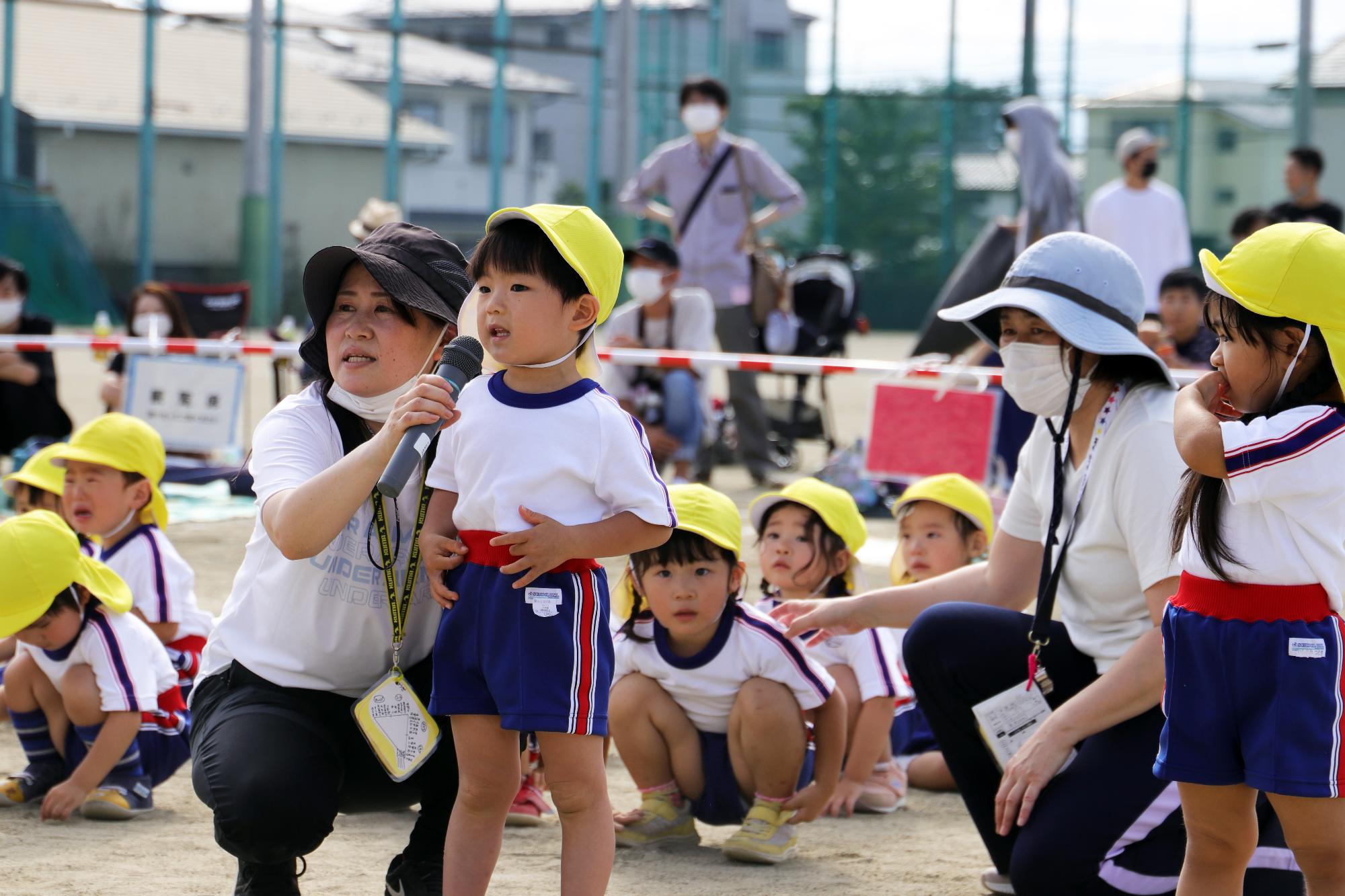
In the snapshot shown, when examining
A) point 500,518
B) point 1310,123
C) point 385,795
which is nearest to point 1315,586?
point 500,518

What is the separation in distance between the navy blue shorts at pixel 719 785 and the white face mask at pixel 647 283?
5.37m

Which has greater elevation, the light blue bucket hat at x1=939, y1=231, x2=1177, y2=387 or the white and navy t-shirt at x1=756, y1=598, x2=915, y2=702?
the light blue bucket hat at x1=939, y1=231, x2=1177, y2=387

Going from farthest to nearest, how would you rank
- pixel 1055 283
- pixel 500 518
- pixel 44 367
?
pixel 44 367
pixel 1055 283
pixel 500 518

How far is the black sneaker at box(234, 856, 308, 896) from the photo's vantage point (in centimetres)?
296

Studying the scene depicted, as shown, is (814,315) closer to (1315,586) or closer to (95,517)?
(95,517)

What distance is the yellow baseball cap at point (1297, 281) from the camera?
2.74 m

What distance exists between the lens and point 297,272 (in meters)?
26.6

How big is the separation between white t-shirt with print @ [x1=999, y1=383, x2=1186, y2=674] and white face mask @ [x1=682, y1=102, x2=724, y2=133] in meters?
6.91

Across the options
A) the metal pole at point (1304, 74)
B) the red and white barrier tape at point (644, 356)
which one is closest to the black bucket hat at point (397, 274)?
the red and white barrier tape at point (644, 356)

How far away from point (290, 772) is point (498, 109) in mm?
20501

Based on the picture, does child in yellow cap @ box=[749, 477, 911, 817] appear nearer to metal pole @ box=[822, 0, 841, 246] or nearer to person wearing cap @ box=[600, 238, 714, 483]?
person wearing cap @ box=[600, 238, 714, 483]

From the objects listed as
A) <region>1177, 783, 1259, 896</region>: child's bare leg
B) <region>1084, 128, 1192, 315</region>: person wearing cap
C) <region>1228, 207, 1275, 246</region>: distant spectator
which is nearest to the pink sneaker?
<region>1177, 783, 1259, 896</region>: child's bare leg

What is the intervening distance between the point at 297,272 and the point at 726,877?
946 inches

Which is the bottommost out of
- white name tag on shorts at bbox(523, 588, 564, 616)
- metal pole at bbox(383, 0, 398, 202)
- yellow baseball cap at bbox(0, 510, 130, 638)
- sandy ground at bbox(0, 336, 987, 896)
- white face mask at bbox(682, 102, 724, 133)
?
sandy ground at bbox(0, 336, 987, 896)
